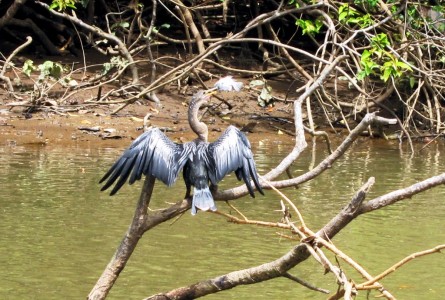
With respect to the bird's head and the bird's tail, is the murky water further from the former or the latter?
the bird's head

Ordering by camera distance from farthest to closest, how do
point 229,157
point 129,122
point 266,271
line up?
point 129,122 → point 229,157 → point 266,271

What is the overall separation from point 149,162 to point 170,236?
249 centimetres

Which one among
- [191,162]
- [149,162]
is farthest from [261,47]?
[149,162]

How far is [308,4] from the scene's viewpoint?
10.9m

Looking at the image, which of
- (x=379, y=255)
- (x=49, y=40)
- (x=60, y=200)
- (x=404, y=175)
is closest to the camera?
(x=379, y=255)

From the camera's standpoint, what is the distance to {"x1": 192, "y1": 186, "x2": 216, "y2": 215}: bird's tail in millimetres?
4414

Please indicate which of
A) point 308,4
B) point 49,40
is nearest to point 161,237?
point 308,4

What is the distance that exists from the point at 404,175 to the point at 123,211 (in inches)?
129

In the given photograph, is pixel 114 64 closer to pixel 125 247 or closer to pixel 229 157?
pixel 229 157

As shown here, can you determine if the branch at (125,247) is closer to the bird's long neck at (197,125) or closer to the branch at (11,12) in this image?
the bird's long neck at (197,125)

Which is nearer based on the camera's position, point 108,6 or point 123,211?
point 123,211

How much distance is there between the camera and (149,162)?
4488 millimetres

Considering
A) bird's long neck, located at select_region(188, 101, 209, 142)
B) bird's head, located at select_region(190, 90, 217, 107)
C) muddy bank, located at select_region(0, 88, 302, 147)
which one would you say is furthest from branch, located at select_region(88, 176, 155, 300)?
muddy bank, located at select_region(0, 88, 302, 147)

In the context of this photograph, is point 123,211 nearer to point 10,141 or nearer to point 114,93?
point 10,141
